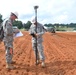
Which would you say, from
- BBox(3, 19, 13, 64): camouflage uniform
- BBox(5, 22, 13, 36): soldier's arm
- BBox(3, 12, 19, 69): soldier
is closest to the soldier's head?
BBox(3, 12, 19, 69): soldier

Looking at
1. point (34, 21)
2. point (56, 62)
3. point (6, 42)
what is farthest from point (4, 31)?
point (56, 62)

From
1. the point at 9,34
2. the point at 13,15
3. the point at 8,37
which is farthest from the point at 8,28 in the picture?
the point at 13,15

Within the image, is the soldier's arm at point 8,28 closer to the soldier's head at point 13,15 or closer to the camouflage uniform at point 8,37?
the camouflage uniform at point 8,37

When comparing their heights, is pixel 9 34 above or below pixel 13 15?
below

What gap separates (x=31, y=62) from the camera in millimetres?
12086

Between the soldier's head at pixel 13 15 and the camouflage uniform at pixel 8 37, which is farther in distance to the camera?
the camouflage uniform at pixel 8 37

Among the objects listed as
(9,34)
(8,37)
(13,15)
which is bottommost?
(8,37)

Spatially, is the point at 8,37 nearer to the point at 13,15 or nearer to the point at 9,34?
the point at 9,34

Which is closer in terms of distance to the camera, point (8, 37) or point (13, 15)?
point (13, 15)

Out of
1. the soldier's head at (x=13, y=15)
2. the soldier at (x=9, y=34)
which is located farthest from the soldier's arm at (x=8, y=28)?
the soldier's head at (x=13, y=15)

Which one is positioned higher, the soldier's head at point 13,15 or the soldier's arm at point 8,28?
the soldier's head at point 13,15

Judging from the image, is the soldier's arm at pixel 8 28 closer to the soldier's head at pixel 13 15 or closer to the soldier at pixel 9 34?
the soldier at pixel 9 34

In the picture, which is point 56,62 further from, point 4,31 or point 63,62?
point 4,31

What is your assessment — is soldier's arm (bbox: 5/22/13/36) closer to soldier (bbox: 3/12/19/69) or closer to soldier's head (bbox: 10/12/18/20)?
soldier (bbox: 3/12/19/69)
